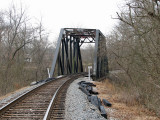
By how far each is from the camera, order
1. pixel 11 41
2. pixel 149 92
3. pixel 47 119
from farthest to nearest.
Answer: pixel 11 41, pixel 149 92, pixel 47 119

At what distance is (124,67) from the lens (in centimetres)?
1166

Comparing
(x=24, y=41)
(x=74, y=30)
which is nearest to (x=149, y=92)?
(x=74, y=30)

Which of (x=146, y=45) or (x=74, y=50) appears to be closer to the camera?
(x=146, y=45)

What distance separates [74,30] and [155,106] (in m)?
16.4

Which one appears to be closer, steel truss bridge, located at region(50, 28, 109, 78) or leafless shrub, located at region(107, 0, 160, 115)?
leafless shrub, located at region(107, 0, 160, 115)

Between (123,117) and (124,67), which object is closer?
(123,117)

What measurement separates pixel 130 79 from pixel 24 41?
48.6 feet

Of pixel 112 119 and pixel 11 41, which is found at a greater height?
pixel 11 41

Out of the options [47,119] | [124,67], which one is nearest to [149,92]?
[124,67]

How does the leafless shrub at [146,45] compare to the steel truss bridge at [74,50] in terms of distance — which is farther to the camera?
the steel truss bridge at [74,50]

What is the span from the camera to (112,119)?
5.09 meters

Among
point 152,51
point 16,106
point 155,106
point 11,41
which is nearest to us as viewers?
point 16,106

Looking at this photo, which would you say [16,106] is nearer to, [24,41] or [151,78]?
[151,78]

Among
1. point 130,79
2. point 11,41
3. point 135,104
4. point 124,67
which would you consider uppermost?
point 11,41
